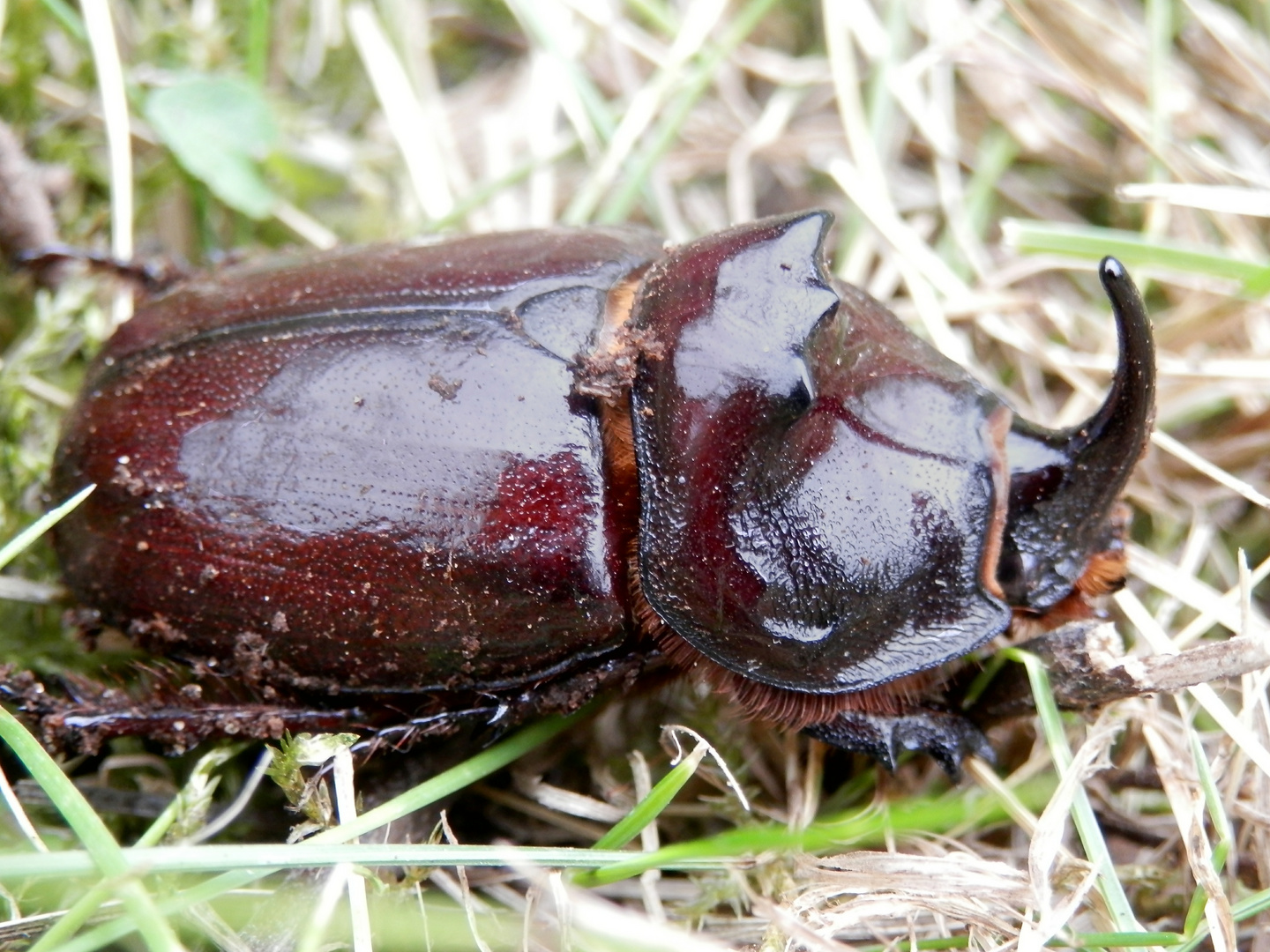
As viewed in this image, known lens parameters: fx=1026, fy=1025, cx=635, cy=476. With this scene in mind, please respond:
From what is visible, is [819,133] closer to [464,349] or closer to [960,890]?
[464,349]

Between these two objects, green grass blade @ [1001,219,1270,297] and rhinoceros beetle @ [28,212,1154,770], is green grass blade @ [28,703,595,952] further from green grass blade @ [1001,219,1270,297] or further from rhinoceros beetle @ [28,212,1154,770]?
green grass blade @ [1001,219,1270,297]

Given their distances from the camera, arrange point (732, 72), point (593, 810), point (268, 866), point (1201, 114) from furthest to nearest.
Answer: point (732, 72) < point (1201, 114) < point (593, 810) < point (268, 866)

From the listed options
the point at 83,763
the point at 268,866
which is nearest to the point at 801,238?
the point at 268,866

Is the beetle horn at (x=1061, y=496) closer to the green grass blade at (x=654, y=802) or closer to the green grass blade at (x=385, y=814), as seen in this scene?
the green grass blade at (x=654, y=802)

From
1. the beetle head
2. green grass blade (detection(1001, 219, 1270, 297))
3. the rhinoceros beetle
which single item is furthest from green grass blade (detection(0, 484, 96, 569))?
green grass blade (detection(1001, 219, 1270, 297))

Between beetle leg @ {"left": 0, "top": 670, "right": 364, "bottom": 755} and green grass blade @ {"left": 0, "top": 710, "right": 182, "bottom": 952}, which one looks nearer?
green grass blade @ {"left": 0, "top": 710, "right": 182, "bottom": 952}

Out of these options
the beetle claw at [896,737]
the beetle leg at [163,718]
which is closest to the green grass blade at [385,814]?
the beetle leg at [163,718]

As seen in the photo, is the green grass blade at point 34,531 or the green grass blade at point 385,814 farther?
the green grass blade at point 34,531

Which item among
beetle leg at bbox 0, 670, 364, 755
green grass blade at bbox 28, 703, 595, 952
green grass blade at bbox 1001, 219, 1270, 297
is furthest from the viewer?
green grass blade at bbox 1001, 219, 1270, 297
